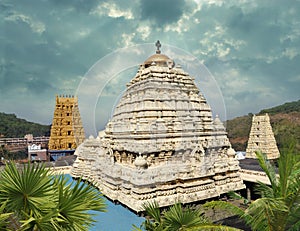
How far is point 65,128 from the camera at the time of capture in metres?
43.7

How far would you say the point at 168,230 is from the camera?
6.48 metres

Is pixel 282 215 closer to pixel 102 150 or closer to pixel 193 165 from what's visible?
pixel 193 165

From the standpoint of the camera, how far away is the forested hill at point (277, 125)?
54.8m

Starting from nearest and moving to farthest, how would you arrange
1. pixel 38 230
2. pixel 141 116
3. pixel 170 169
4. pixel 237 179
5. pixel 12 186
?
pixel 12 186
pixel 38 230
pixel 170 169
pixel 141 116
pixel 237 179

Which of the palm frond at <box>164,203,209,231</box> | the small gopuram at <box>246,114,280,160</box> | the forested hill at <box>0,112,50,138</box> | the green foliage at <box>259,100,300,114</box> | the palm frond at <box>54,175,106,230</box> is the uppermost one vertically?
the green foliage at <box>259,100,300,114</box>

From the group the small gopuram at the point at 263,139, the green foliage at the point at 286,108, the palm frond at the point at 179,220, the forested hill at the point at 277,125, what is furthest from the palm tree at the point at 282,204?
the green foliage at the point at 286,108

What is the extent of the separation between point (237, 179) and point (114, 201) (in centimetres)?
823

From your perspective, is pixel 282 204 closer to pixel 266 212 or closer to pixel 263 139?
pixel 266 212

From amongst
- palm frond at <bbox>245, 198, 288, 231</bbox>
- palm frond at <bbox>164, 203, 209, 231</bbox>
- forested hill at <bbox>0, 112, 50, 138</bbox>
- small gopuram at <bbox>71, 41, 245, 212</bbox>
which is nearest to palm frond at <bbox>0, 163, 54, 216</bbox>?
palm frond at <bbox>164, 203, 209, 231</bbox>

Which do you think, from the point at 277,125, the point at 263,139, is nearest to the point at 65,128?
the point at 263,139

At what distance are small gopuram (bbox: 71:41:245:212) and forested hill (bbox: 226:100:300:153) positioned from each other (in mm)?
36638

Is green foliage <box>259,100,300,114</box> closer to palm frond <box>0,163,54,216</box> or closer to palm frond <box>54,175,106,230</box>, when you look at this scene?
palm frond <box>54,175,106,230</box>

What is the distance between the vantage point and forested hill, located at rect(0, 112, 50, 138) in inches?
2665

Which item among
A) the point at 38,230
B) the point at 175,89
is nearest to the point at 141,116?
the point at 175,89
